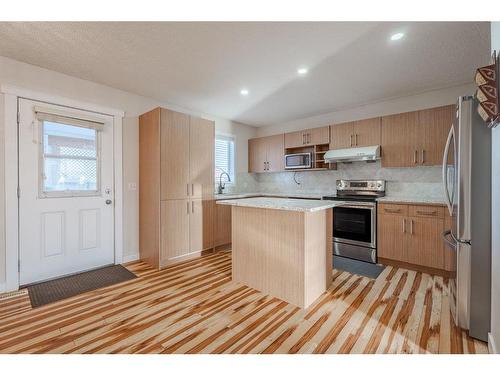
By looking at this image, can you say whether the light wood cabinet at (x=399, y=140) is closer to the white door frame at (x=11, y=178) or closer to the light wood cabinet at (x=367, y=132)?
the light wood cabinet at (x=367, y=132)

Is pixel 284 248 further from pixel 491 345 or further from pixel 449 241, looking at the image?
pixel 491 345

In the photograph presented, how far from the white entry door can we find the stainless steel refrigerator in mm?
3874

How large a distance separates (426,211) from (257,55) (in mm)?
2763

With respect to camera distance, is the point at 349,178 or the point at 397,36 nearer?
the point at 397,36

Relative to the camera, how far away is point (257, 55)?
236 cm

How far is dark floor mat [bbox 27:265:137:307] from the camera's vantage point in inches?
92.4

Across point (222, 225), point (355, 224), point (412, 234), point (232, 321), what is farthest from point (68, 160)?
point (412, 234)

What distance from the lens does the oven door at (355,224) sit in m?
3.29

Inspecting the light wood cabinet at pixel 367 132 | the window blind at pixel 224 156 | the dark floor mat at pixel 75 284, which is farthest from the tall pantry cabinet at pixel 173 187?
the light wood cabinet at pixel 367 132

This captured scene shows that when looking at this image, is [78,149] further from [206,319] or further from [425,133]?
[425,133]

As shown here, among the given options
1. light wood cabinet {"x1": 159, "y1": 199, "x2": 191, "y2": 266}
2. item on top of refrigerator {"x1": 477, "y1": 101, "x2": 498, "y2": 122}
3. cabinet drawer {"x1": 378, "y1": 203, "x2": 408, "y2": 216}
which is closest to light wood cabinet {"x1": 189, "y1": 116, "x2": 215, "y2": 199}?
light wood cabinet {"x1": 159, "y1": 199, "x2": 191, "y2": 266}

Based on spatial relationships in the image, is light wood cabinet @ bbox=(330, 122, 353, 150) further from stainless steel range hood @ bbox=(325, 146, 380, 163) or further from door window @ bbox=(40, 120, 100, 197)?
door window @ bbox=(40, 120, 100, 197)
